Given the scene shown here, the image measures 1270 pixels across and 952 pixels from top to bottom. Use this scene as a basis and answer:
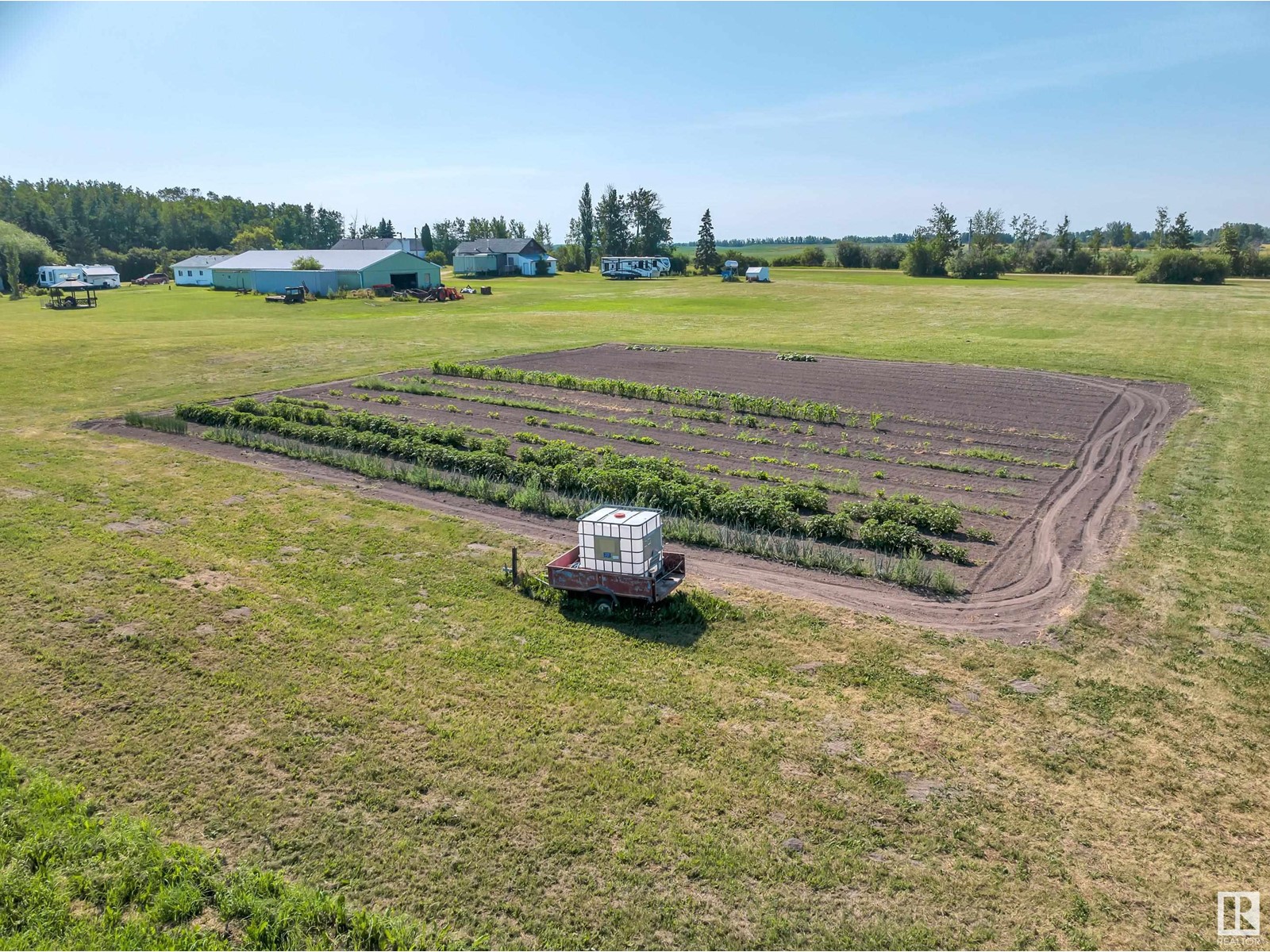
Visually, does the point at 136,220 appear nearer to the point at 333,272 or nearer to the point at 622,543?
the point at 333,272

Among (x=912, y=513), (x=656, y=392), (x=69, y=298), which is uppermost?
(x=69, y=298)

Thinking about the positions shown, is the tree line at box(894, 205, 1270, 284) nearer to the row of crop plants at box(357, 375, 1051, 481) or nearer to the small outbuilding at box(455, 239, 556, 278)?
the small outbuilding at box(455, 239, 556, 278)

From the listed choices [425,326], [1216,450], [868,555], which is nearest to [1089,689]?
[868,555]

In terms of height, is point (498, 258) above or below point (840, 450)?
above

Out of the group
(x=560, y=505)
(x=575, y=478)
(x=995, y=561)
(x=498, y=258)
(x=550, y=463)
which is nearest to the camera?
(x=995, y=561)

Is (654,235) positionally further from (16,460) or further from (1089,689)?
(1089,689)

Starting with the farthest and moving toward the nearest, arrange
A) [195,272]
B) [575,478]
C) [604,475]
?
[195,272], [575,478], [604,475]

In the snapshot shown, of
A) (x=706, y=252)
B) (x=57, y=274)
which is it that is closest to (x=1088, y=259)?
(x=706, y=252)

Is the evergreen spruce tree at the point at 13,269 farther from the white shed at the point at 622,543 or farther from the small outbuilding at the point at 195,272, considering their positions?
the white shed at the point at 622,543
